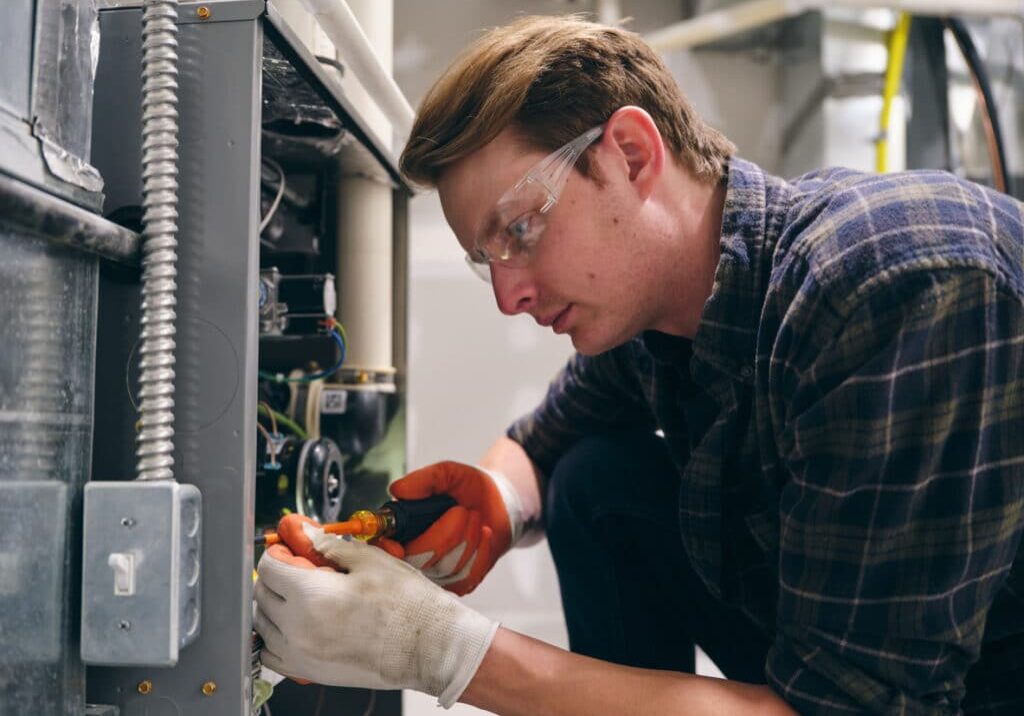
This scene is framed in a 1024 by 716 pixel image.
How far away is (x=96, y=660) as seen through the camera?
0.57 m

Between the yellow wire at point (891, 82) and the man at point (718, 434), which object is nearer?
the man at point (718, 434)

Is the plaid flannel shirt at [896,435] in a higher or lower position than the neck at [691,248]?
lower

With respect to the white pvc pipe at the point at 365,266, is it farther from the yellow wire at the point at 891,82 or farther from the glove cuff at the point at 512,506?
the yellow wire at the point at 891,82

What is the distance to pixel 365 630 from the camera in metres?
0.74

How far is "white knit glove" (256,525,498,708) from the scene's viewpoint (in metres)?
0.72

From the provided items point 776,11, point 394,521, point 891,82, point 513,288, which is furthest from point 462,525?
point 891,82

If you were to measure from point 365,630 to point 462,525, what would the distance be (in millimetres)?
292

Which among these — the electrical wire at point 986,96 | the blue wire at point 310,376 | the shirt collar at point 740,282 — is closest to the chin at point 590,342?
the shirt collar at point 740,282

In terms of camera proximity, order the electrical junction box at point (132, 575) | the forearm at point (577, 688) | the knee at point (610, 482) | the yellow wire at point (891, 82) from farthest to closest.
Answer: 1. the yellow wire at point (891, 82)
2. the knee at point (610, 482)
3. the forearm at point (577, 688)
4. the electrical junction box at point (132, 575)

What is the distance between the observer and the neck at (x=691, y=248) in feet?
2.93

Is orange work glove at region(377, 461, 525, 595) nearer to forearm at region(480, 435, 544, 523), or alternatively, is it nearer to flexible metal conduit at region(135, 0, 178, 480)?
forearm at region(480, 435, 544, 523)

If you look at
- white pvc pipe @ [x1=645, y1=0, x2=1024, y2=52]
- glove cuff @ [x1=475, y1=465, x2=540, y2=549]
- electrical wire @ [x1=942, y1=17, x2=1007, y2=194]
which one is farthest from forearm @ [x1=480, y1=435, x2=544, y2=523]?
electrical wire @ [x1=942, y1=17, x2=1007, y2=194]

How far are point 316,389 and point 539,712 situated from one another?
1.90 feet

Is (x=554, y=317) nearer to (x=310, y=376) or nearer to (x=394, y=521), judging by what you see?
(x=394, y=521)
